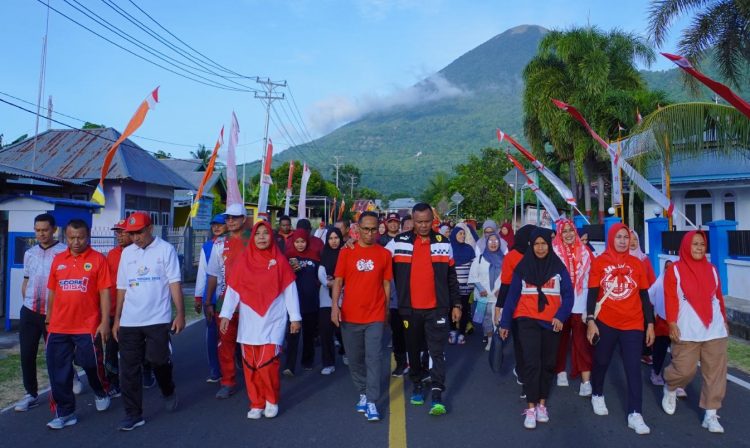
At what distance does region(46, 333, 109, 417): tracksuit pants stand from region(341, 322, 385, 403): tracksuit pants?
2.18m

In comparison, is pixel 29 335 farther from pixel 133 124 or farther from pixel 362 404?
pixel 133 124

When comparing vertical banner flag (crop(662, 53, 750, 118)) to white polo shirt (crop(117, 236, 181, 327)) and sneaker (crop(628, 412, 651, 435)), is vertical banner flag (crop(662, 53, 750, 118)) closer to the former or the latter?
sneaker (crop(628, 412, 651, 435))

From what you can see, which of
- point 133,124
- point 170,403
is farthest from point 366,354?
point 133,124

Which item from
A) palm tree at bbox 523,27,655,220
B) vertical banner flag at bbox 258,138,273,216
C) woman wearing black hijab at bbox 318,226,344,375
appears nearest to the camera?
woman wearing black hijab at bbox 318,226,344,375

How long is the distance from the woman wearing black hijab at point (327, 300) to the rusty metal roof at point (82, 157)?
15573mm

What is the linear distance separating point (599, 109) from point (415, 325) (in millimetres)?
21591

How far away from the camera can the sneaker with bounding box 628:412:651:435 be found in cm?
495

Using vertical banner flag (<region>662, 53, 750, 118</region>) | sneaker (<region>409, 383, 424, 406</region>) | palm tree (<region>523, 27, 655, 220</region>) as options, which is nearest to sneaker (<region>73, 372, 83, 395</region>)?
sneaker (<region>409, 383, 424, 406</region>)

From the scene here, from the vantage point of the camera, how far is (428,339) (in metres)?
5.70

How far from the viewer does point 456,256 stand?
886cm

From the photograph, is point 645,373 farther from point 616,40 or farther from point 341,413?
point 616,40

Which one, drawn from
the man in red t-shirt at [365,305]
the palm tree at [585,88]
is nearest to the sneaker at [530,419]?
the man in red t-shirt at [365,305]

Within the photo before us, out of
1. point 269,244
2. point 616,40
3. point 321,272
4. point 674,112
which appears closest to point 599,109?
point 616,40

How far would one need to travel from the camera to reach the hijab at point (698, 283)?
17.1 ft
